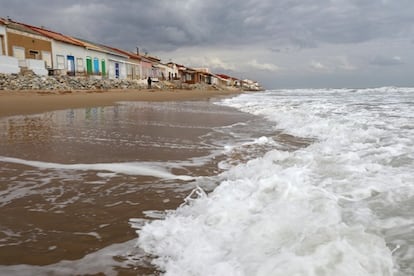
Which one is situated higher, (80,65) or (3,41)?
(3,41)

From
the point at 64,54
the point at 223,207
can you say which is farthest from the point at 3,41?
the point at 223,207

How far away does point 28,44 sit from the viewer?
2834cm

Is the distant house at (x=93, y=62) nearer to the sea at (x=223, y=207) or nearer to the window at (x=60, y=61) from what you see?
the window at (x=60, y=61)

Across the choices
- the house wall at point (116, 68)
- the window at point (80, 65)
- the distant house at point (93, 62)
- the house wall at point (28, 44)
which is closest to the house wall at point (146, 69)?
the house wall at point (116, 68)

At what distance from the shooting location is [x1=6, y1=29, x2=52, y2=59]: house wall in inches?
1044

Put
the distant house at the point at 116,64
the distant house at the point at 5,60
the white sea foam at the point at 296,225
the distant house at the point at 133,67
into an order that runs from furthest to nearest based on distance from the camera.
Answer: the distant house at the point at 133,67 → the distant house at the point at 116,64 → the distant house at the point at 5,60 → the white sea foam at the point at 296,225

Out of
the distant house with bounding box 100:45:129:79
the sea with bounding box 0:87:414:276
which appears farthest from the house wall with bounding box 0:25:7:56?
the sea with bounding box 0:87:414:276

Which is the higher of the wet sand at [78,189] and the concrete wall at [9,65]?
the concrete wall at [9,65]

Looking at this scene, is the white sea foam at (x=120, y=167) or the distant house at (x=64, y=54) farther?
the distant house at (x=64, y=54)

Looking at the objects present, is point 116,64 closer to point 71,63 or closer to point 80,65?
point 80,65

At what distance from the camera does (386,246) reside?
258 centimetres

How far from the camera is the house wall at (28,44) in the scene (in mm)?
26516

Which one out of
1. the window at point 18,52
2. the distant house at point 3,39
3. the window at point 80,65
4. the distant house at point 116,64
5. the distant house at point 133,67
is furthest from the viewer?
the distant house at point 133,67

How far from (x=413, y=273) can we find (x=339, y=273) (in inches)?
19.3
